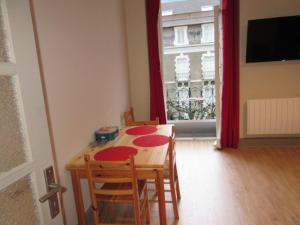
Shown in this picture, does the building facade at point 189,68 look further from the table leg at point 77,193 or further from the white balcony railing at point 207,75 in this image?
the table leg at point 77,193

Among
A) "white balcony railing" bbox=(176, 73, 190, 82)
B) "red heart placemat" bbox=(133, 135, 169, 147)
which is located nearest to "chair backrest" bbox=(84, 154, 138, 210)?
"red heart placemat" bbox=(133, 135, 169, 147)

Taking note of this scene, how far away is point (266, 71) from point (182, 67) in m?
1.90

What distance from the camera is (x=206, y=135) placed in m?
4.64

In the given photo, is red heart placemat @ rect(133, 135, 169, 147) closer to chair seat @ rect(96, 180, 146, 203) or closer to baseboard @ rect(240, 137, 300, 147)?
chair seat @ rect(96, 180, 146, 203)

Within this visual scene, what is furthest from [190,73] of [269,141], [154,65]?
[269,141]

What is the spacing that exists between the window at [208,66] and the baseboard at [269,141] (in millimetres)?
1683

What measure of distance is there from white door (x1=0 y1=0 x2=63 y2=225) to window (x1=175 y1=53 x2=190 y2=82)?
4.36 meters

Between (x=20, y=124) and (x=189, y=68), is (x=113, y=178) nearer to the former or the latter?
(x=20, y=124)

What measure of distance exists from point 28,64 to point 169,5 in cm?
389

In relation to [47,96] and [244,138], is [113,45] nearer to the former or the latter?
[47,96]

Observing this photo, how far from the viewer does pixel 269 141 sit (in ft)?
12.7

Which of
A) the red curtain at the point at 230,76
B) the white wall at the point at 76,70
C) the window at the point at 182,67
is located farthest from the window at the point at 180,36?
the white wall at the point at 76,70

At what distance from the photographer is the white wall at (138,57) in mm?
3854

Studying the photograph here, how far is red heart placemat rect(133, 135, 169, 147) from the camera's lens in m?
2.21
